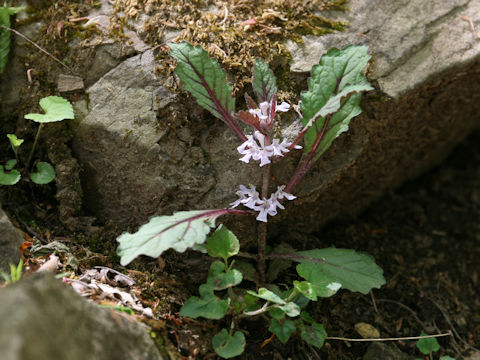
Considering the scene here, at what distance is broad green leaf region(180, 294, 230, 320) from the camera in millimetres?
1845

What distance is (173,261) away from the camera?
2.21 meters

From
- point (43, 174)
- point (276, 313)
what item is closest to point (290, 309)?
point (276, 313)

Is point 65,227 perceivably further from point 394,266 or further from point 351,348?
point 394,266

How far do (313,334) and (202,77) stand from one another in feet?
4.23

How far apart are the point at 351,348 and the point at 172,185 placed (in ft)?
4.02

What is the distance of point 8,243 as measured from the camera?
1.94 metres

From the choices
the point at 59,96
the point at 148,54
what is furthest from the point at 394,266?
the point at 59,96

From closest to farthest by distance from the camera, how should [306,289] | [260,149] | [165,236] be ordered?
1. [165,236]
2. [306,289]
3. [260,149]

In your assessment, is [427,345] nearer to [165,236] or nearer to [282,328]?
[282,328]

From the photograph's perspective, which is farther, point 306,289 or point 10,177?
point 10,177

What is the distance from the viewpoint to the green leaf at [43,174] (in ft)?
7.30

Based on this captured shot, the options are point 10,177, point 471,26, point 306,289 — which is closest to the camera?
point 306,289

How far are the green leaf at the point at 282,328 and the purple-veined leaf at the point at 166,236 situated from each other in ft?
1.68

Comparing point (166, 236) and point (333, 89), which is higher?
point (333, 89)
